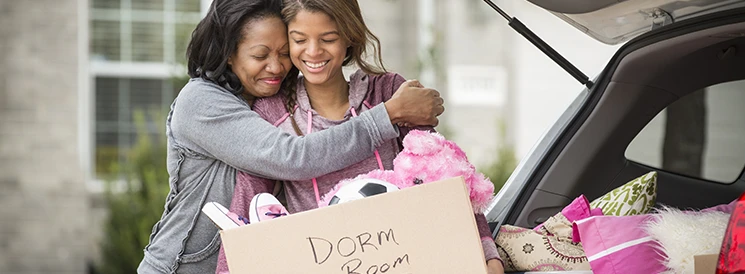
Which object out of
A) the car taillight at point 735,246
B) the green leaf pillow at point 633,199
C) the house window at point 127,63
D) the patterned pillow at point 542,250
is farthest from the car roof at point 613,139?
the house window at point 127,63

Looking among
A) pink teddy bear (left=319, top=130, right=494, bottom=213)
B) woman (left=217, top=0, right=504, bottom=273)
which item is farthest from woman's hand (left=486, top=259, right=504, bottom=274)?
pink teddy bear (left=319, top=130, right=494, bottom=213)

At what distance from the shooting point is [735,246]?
1.49 m

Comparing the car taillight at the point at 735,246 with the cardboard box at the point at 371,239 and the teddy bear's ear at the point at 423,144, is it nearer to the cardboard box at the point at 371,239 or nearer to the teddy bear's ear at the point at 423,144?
the cardboard box at the point at 371,239

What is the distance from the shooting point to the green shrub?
700 centimetres

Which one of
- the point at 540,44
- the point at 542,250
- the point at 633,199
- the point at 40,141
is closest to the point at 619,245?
the point at 542,250

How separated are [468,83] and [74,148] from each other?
3825 mm

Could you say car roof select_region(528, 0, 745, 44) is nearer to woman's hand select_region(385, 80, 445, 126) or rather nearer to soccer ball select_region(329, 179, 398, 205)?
woman's hand select_region(385, 80, 445, 126)

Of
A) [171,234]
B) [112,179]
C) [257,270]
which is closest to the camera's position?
[257,270]

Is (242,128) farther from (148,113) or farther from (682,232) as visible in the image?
(148,113)

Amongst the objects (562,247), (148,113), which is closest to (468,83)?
(148,113)

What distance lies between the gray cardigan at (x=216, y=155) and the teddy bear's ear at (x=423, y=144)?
0.13 metres

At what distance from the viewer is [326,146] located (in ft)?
6.82

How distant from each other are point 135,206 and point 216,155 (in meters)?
5.20

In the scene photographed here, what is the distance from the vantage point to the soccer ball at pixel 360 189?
1.89 m
